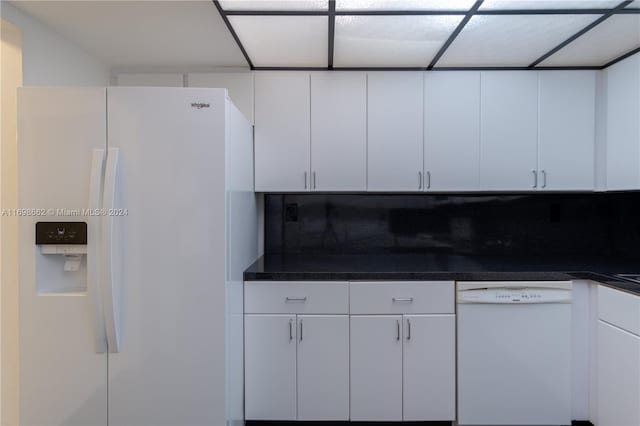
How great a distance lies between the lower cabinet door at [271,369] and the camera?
1882 mm

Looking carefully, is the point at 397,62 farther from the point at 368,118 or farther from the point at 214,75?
the point at 214,75

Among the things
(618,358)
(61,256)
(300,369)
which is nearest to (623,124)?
(618,358)

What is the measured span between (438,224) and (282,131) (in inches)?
53.7

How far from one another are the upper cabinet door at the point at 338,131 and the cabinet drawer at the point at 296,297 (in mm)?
683

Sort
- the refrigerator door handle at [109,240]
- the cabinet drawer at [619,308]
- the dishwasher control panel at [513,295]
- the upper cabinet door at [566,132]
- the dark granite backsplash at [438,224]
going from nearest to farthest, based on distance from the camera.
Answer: the refrigerator door handle at [109,240]
the cabinet drawer at [619,308]
the dishwasher control panel at [513,295]
the upper cabinet door at [566,132]
the dark granite backsplash at [438,224]

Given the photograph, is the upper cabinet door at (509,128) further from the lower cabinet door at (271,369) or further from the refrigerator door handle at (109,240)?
the refrigerator door handle at (109,240)

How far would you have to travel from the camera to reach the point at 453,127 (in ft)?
7.31

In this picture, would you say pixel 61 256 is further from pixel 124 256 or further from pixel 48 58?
pixel 48 58

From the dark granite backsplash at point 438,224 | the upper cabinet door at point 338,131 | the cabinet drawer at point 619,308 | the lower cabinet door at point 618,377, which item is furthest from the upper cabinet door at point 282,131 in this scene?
the lower cabinet door at point 618,377

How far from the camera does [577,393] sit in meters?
1.89

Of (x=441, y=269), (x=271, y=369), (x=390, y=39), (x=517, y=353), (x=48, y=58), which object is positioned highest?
(x=390, y=39)

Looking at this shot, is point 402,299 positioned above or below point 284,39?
below

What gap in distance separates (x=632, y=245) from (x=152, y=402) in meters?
3.24

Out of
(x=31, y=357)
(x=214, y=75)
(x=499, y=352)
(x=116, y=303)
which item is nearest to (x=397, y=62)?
(x=214, y=75)
